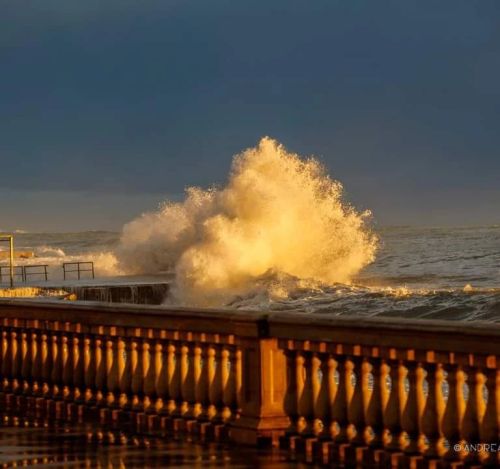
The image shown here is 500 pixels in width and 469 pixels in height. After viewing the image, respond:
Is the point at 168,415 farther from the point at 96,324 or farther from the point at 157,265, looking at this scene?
the point at 157,265

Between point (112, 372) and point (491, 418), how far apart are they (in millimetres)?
4308

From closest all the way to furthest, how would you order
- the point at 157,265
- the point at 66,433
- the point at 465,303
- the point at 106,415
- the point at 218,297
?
1. the point at 66,433
2. the point at 106,415
3. the point at 465,303
4. the point at 218,297
5. the point at 157,265

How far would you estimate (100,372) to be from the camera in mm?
10094

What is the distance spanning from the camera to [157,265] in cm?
7569

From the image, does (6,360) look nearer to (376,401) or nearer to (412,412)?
(376,401)

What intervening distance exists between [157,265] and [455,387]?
69364 millimetres

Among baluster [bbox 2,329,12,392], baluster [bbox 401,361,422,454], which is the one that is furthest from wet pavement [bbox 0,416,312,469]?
baluster [bbox 2,329,12,392]

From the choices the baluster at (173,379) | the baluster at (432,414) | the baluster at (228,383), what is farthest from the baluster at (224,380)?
the baluster at (432,414)

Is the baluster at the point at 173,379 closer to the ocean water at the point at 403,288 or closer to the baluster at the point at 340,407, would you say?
the baluster at the point at 340,407

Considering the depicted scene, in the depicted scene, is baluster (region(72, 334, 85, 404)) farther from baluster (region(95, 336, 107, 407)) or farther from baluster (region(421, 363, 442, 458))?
baluster (region(421, 363, 442, 458))

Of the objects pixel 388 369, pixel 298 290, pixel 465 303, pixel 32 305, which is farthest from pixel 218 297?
pixel 388 369

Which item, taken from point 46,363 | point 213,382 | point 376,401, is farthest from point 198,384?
point 46,363

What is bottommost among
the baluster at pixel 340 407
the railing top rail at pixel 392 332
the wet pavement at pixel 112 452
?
the wet pavement at pixel 112 452

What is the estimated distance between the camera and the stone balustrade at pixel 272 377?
6.75 meters
